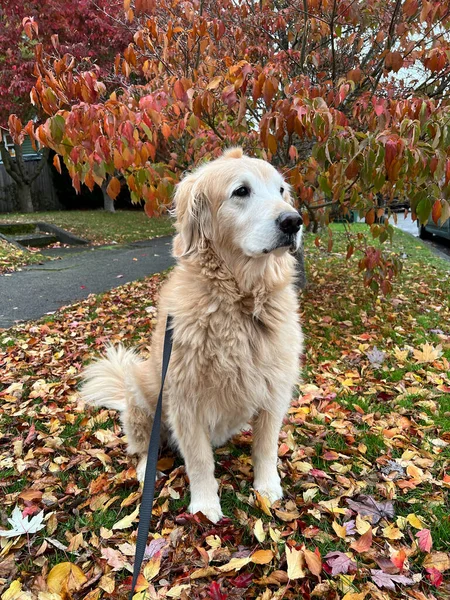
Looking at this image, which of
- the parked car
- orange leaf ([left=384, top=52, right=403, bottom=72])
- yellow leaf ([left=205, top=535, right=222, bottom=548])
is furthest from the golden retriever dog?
the parked car

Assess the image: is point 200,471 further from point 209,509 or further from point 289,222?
point 289,222

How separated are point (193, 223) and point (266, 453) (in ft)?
4.25

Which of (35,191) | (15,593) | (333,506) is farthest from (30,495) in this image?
(35,191)

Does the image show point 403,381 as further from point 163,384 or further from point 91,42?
point 91,42

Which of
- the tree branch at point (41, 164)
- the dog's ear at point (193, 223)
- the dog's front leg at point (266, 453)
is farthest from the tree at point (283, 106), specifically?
the tree branch at point (41, 164)

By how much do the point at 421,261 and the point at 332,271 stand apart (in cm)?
256

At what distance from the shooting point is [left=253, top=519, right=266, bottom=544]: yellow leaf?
1890mm

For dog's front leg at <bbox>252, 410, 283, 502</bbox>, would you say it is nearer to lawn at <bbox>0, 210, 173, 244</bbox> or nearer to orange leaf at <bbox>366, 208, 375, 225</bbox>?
orange leaf at <bbox>366, 208, 375, 225</bbox>

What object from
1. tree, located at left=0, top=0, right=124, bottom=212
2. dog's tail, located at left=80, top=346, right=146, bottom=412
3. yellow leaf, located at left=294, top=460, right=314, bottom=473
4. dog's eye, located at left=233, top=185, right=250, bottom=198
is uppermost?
tree, located at left=0, top=0, right=124, bottom=212

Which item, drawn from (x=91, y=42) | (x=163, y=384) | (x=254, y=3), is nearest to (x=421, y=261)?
(x=254, y=3)

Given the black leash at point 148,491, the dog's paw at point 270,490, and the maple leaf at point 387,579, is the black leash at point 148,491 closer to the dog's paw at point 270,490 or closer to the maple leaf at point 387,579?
the dog's paw at point 270,490

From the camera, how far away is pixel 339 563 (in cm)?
174

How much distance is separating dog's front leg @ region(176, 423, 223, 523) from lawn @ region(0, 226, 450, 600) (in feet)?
0.24

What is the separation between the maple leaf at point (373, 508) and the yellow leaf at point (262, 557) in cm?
53
